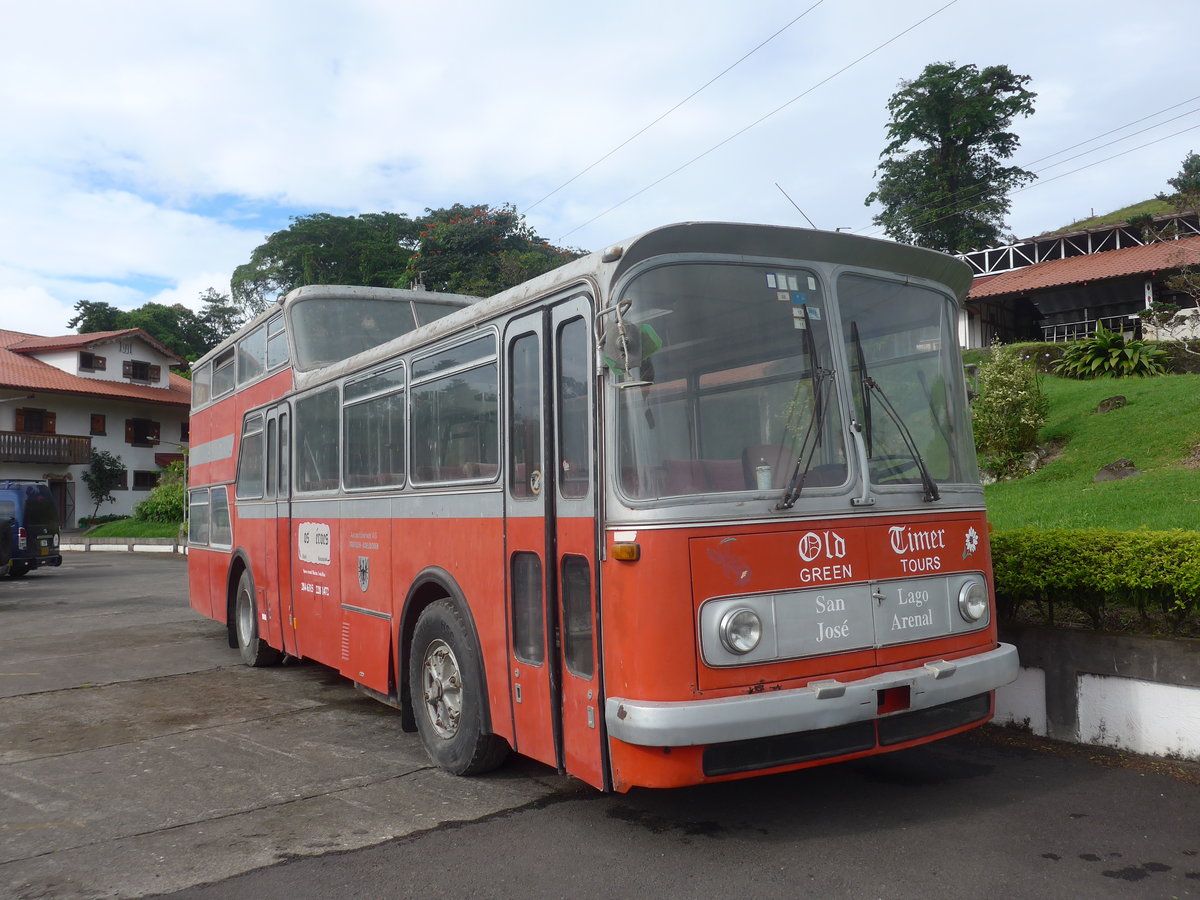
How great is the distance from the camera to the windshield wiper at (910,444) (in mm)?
4898

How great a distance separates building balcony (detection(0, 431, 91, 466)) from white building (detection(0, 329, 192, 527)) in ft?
0.13

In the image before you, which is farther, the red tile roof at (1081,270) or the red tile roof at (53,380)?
the red tile roof at (53,380)

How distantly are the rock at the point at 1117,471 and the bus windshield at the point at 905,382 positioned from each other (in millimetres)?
9965

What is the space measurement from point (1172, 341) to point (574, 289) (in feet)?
76.0

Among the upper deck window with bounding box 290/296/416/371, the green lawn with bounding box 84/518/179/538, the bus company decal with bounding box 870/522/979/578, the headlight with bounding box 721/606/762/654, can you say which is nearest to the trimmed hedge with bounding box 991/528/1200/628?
the bus company decal with bounding box 870/522/979/578

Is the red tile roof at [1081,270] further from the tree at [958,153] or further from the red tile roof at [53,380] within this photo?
the red tile roof at [53,380]

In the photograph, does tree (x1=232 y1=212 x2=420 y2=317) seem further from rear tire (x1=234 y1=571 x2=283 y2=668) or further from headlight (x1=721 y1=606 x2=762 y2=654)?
headlight (x1=721 y1=606 x2=762 y2=654)

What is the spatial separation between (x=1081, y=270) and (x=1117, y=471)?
23571mm

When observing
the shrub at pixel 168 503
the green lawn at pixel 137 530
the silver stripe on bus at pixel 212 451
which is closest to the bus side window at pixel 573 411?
the silver stripe on bus at pixel 212 451

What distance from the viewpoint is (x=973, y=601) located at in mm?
5059

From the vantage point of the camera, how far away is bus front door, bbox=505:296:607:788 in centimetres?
458

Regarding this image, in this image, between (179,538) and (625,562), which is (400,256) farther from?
(625,562)

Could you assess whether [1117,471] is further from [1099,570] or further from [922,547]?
[922,547]

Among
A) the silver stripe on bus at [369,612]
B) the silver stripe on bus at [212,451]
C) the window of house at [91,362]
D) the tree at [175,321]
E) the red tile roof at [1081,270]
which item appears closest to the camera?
the silver stripe on bus at [369,612]
